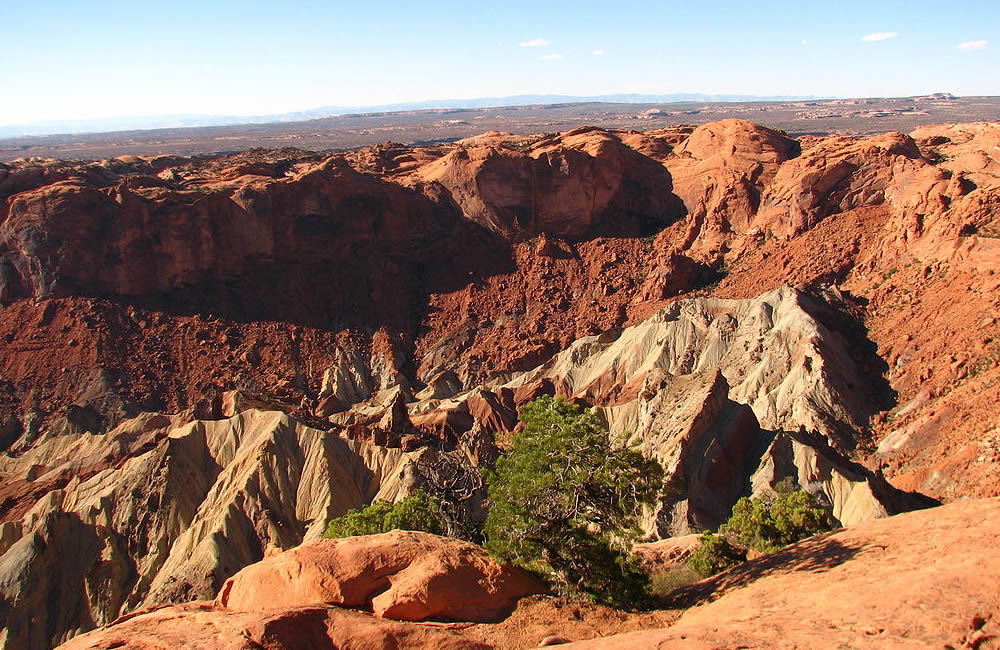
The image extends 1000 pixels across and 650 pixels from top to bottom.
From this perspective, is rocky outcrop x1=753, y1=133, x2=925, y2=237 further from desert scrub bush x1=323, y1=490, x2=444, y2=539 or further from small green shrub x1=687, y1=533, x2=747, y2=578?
desert scrub bush x1=323, y1=490, x2=444, y2=539

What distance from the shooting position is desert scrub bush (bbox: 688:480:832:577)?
82.2 ft

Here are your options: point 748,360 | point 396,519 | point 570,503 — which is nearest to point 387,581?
point 570,503

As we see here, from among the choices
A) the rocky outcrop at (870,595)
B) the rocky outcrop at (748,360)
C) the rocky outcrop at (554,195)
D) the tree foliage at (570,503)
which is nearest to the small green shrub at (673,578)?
the rocky outcrop at (870,595)

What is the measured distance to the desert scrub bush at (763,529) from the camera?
82.2 ft

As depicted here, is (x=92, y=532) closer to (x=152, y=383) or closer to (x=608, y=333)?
(x=152, y=383)

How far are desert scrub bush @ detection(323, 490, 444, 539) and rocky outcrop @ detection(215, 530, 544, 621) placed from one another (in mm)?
8224

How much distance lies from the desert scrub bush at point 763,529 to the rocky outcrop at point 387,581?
9.96 meters

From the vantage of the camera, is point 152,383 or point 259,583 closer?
point 259,583

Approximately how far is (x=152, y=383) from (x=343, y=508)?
24384 millimetres

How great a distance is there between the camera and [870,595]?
14.6 metres

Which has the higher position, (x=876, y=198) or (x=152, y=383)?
(x=876, y=198)

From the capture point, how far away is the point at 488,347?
6128 cm

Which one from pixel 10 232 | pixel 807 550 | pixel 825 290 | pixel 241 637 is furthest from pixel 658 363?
pixel 10 232

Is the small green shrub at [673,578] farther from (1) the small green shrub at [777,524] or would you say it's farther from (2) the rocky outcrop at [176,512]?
(2) the rocky outcrop at [176,512]
